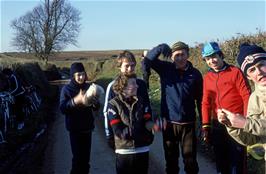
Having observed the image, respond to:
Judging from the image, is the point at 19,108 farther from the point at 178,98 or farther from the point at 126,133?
the point at 126,133

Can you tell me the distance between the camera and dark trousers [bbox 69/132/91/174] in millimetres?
6371

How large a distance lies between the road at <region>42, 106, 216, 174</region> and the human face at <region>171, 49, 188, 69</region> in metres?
2.29

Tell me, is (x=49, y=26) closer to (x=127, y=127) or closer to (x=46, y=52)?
(x=46, y=52)

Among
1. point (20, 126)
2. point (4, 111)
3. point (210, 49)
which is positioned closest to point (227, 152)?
point (210, 49)

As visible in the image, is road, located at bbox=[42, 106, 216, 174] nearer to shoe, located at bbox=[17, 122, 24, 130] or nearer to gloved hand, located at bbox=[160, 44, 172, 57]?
shoe, located at bbox=[17, 122, 24, 130]

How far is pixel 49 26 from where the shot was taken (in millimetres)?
52688

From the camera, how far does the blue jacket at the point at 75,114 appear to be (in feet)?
20.2

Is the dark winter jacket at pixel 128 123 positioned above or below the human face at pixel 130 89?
below

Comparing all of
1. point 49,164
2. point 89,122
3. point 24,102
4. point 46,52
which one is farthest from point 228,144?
point 46,52

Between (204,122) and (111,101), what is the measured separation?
136cm

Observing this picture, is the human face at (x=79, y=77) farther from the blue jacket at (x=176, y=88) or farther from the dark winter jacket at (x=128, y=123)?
the dark winter jacket at (x=128, y=123)

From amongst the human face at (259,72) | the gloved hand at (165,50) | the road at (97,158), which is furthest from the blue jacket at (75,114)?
the human face at (259,72)

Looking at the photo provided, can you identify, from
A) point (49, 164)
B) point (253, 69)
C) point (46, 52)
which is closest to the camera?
point (253, 69)

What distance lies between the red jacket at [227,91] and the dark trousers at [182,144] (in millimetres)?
346
